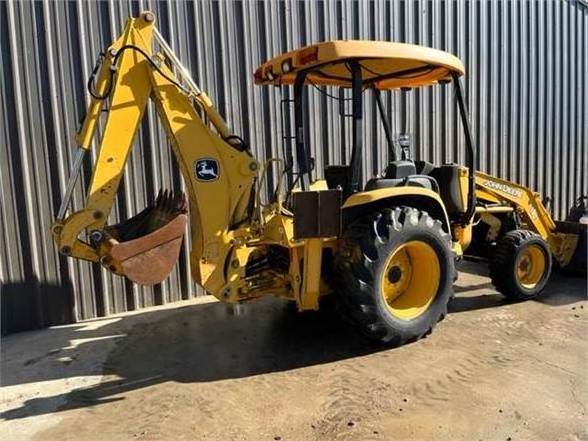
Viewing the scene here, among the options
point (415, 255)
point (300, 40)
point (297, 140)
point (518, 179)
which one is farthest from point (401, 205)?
point (518, 179)

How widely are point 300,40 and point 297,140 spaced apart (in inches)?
108

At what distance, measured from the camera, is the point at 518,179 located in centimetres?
915

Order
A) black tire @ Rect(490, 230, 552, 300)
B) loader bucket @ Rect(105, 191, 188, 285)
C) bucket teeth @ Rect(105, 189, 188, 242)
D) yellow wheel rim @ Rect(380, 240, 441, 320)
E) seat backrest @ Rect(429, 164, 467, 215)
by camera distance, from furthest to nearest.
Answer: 1. black tire @ Rect(490, 230, 552, 300)
2. seat backrest @ Rect(429, 164, 467, 215)
3. bucket teeth @ Rect(105, 189, 188, 242)
4. yellow wheel rim @ Rect(380, 240, 441, 320)
5. loader bucket @ Rect(105, 191, 188, 285)

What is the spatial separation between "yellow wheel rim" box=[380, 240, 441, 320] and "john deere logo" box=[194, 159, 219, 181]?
1.62m

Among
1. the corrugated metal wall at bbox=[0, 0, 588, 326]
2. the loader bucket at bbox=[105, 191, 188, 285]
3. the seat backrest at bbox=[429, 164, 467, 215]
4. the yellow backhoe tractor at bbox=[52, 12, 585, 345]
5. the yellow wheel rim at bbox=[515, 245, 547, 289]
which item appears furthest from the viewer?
the yellow wheel rim at bbox=[515, 245, 547, 289]

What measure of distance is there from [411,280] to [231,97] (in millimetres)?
3122

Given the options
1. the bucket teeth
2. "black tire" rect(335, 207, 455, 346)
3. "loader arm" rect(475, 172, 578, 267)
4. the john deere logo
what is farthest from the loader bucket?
"loader arm" rect(475, 172, 578, 267)

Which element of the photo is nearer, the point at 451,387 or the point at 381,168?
the point at 451,387

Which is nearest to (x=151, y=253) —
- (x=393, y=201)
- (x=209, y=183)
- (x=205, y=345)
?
(x=209, y=183)

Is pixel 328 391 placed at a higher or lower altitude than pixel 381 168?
lower

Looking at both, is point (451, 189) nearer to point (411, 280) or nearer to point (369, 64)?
point (411, 280)

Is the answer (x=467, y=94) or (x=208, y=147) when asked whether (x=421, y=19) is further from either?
(x=208, y=147)

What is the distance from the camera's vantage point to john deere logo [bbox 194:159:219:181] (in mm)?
4320

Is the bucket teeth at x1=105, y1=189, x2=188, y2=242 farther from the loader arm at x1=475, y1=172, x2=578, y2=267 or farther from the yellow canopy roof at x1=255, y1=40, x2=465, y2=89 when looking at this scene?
the loader arm at x1=475, y1=172, x2=578, y2=267
